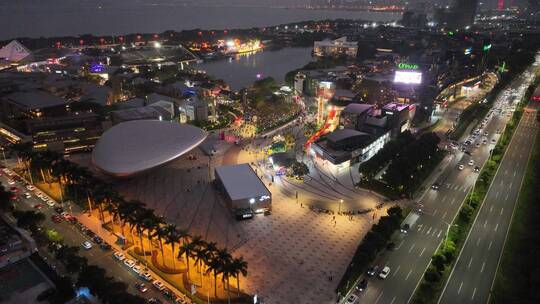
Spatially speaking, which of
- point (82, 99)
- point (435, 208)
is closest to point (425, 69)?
point (435, 208)

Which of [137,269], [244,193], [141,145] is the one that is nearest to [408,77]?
[244,193]

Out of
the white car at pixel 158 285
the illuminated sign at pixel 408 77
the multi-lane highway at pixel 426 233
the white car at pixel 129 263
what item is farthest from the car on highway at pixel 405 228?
the illuminated sign at pixel 408 77

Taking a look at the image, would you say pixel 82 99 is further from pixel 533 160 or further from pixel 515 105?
pixel 515 105

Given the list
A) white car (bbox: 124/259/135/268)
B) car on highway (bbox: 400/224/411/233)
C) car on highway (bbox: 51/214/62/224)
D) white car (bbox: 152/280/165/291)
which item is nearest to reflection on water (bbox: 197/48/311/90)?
car on highway (bbox: 51/214/62/224)

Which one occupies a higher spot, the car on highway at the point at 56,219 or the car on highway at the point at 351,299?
the car on highway at the point at 56,219

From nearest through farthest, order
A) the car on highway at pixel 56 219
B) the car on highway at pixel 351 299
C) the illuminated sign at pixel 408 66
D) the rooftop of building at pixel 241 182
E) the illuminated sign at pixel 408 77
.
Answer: the car on highway at pixel 351 299 → the car on highway at pixel 56 219 → the rooftop of building at pixel 241 182 → the illuminated sign at pixel 408 77 → the illuminated sign at pixel 408 66

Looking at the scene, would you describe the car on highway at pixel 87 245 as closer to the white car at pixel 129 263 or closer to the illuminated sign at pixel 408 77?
the white car at pixel 129 263
